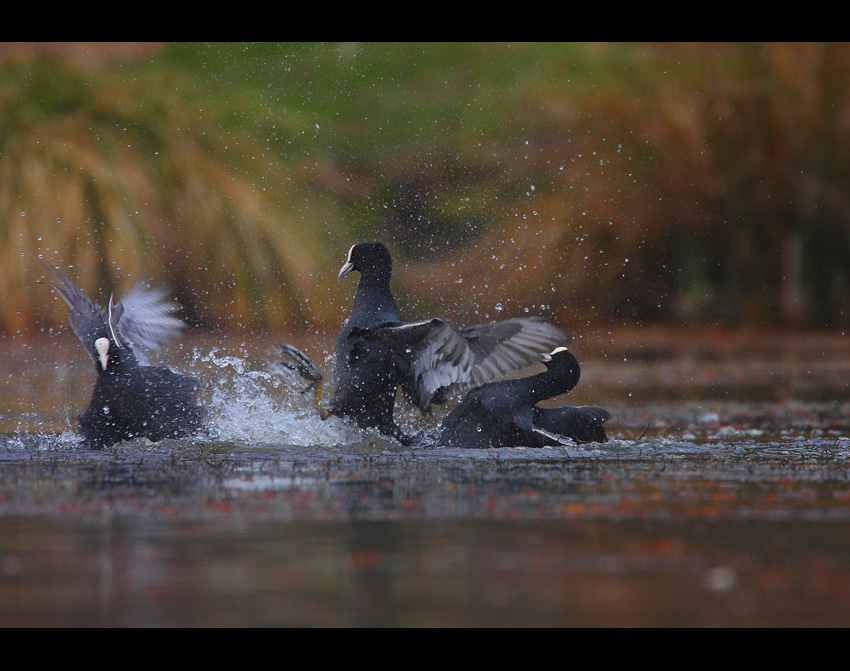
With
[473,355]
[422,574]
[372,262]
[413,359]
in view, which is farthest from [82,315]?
[422,574]

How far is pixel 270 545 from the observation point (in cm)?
363

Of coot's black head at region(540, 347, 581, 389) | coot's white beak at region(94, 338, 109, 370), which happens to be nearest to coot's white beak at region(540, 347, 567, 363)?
coot's black head at region(540, 347, 581, 389)

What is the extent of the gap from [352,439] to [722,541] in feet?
9.21

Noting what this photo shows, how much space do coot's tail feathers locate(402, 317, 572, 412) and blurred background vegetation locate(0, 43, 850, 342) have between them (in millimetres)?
5130

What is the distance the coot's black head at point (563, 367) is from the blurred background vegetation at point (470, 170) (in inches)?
205

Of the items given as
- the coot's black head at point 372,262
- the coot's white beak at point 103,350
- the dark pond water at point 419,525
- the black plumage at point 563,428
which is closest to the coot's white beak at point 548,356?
the black plumage at point 563,428

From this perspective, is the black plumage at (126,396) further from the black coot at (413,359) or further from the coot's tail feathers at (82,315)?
the black coot at (413,359)

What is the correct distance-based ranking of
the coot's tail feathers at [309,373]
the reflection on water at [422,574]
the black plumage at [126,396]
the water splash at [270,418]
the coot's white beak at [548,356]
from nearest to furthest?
the reflection on water at [422,574] → the black plumage at [126,396] → the water splash at [270,418] → the coot's white beak at [548,356] → the coot's tail feathers at [309,373]

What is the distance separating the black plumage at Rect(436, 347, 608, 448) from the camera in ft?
19.0

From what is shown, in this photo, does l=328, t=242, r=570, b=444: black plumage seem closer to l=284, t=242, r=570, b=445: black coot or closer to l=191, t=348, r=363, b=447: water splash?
l=284, t=242, r=570, b=445: black coot

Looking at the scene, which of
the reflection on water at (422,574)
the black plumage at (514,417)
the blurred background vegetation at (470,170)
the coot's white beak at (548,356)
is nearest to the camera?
the reflection on water at (422,574)

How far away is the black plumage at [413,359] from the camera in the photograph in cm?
607

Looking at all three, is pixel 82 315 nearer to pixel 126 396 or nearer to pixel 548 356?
pixel 126 396

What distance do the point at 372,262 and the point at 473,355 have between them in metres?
0.72
